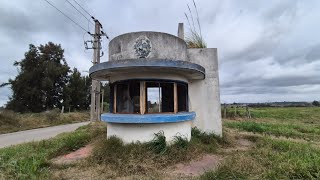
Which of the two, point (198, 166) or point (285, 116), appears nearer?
point (198, 166)

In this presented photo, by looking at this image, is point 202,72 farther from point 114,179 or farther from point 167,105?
point 114,179

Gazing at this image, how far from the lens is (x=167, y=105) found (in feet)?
26.6

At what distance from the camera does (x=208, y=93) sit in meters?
9.67

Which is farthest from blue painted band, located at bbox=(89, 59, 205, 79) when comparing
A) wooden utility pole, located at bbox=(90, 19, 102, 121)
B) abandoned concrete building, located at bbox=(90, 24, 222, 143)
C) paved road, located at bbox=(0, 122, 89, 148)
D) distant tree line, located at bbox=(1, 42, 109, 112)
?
distant tree line, located at bbox=(1, 42, 109, 112)

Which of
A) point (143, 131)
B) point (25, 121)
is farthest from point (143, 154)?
point (25, 121)

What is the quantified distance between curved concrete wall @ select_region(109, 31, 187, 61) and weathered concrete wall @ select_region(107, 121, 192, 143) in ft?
6.80

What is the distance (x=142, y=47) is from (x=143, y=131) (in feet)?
8.23

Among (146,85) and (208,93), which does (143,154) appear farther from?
(208,93)

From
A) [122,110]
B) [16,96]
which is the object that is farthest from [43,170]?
[16,96]

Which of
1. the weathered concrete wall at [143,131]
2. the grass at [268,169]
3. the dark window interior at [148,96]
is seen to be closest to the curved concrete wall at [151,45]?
the dark window interior at [148,96]

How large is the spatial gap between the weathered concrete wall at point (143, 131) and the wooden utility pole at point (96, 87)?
33.4 ft

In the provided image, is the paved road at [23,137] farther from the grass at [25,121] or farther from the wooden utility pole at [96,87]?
the wooden utility pole at [96,87]

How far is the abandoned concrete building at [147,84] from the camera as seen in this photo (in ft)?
23.9

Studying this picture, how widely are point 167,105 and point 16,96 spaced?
31.0 m
